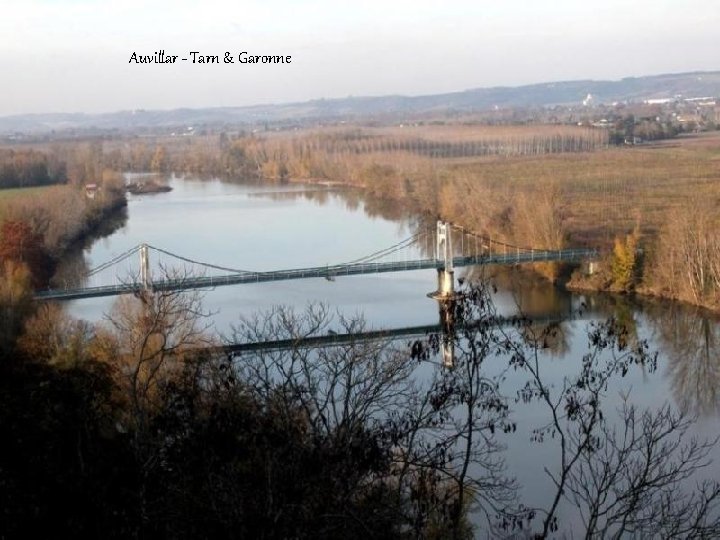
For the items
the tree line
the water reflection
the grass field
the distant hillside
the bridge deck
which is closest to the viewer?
the water reflection

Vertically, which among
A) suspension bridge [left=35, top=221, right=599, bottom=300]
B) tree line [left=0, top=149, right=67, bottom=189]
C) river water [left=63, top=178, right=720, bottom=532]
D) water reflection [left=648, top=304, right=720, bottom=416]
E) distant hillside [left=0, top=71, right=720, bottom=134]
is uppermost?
distant hillside [left=0, top=71, right=720, bottom=134]

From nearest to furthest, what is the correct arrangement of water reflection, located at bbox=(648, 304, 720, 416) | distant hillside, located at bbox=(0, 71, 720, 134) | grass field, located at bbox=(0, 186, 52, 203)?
water reflection, located at bbox=(648, 304, 720, 416)
grass field, located at bbox=(0, 186, 52, 203)
distant hillside, located at bbox=(0, 71, 720, 134)

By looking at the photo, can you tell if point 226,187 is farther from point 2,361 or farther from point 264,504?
point 264,504

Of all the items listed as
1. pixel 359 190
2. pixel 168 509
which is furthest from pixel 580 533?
pixel 359 190

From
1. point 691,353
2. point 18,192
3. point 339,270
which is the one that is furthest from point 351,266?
point 18,192

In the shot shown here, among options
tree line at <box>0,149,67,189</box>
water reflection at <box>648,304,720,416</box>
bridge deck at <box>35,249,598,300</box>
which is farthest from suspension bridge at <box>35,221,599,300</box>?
tree line at <box>0,149,67,189</box>

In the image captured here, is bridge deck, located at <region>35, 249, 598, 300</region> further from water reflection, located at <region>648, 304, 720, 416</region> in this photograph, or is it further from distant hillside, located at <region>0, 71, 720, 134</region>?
distant hillside, located at <region>0, 71, 720, 134</region>

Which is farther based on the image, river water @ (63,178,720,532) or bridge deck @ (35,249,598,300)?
bridge deck @ (35,249,598,300)
